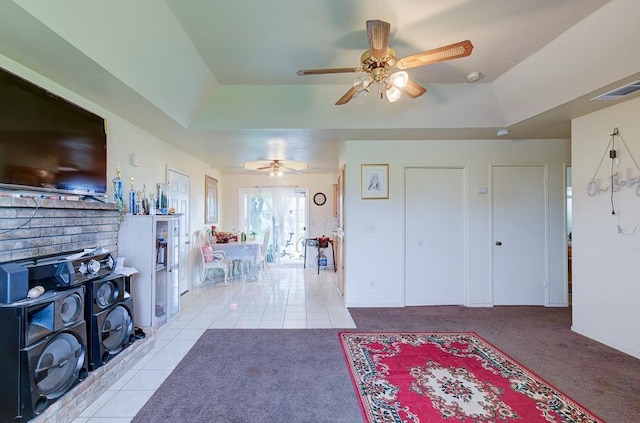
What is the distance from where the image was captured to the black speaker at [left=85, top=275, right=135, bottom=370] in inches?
82.4

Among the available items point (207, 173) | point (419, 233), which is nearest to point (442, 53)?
point (419, 233)

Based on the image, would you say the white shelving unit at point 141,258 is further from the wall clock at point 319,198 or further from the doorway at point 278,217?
the wall clock at point 319,198

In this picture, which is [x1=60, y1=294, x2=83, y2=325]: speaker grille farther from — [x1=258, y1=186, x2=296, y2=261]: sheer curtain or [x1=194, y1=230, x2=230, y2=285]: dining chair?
[x1=258, y1=186, x2=296, y2=261]: sheer curtain

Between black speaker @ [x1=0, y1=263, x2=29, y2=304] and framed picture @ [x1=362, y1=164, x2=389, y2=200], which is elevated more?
framed picture @ [x1=362, y1=164, x2=389, y2=200]

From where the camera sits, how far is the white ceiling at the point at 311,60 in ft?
6.33

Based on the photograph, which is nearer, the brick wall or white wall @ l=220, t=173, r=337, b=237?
the brick wall

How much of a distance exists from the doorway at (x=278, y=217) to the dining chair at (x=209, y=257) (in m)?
1.79

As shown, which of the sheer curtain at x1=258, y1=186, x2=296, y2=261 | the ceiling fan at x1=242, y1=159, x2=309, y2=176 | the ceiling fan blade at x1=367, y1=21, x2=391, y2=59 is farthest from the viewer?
the sheer curtain at x1=258, y1=186, x2=296, y2=261

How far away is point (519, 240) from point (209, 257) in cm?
504

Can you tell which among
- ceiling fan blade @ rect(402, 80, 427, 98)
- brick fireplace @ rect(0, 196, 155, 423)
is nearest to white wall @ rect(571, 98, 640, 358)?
ceiling fan blade @ rect(402, 80, 427, 98)

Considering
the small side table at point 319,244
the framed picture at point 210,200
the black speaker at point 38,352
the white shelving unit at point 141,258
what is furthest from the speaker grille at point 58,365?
the small side table at point 319,244

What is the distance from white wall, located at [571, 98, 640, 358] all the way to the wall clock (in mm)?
4917

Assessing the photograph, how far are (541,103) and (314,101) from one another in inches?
95.2

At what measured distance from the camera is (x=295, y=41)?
7.98ft
